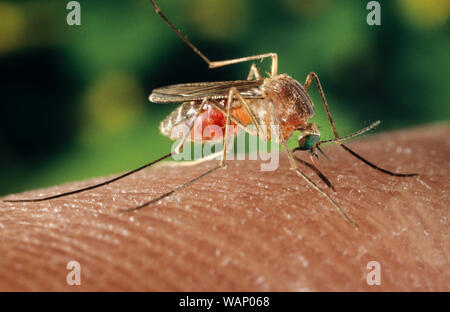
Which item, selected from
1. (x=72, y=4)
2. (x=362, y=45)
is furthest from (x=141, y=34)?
(x=362, y=45)

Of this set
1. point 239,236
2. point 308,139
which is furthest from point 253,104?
point 239,236

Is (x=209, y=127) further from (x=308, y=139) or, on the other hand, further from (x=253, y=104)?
(x=308, y=139)

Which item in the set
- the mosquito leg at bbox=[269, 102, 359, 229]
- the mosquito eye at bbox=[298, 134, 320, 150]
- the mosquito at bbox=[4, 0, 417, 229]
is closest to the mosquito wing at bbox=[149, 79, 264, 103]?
the mosquito at bbox=[4, 0, 417, 229]

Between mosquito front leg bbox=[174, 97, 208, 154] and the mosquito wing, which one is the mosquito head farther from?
mosquito front leg bbox=[174, 97, 208, 154]

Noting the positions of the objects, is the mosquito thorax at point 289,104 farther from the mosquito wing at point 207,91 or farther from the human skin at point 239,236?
the human skin at point 239,236

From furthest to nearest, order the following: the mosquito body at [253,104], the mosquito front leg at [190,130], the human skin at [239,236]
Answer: the mosquito body at [253,104], the mosquito front leg at [190,130], the human skin at [239,236]

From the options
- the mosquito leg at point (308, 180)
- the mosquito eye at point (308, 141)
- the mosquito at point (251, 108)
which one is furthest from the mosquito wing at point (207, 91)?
the mosquito eye at point (308, 141)

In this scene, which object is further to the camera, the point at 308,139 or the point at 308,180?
the point at 308,139
